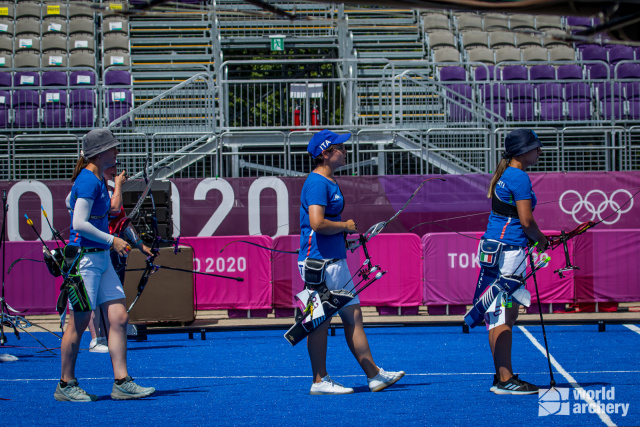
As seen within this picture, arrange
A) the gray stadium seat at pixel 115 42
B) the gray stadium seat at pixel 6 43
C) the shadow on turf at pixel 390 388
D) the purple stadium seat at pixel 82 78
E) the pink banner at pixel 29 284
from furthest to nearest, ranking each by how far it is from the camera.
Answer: the gray stadium seat at pixel 115 42 < the gray stadium seat at pixel 6 43 < the purple stadium seat at pixel 82 78 < the pink banner at pixel 29 284 < the shadow on turf at pixel 390 388

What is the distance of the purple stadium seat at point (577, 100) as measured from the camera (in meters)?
17.4

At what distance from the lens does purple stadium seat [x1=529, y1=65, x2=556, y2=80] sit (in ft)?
61.3

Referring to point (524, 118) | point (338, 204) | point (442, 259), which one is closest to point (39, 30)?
point (524, 118)

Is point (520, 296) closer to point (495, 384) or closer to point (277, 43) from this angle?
point (495, 384)

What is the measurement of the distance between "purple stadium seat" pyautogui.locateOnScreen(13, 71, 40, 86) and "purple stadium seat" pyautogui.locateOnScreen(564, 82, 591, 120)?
11.9m

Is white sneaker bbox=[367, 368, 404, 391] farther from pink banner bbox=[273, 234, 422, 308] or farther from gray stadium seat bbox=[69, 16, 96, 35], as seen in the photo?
gray stadium seat bbox=[69, 16, 96, 35]

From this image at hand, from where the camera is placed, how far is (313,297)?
6.27 m

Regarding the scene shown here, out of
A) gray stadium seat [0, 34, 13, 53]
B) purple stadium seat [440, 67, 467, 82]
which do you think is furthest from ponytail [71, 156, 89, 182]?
gray stadium seat [0, 34, 13, 53]

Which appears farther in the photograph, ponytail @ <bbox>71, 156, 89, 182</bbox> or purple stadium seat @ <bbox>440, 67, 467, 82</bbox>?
purple stadium seat @ <bbox>440, 67, 467, 82</bbox>

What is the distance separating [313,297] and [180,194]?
306 inches

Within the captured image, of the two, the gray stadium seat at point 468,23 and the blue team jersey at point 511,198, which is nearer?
the blue team jersey at point 511,198

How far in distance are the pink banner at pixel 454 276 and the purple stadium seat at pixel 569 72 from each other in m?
7.68

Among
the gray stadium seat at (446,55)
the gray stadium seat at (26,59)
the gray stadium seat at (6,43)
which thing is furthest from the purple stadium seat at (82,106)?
the gray stadium seat at (446,55)

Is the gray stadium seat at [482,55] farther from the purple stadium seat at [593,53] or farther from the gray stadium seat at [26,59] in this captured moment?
the gray stadium seat at [26,59]
